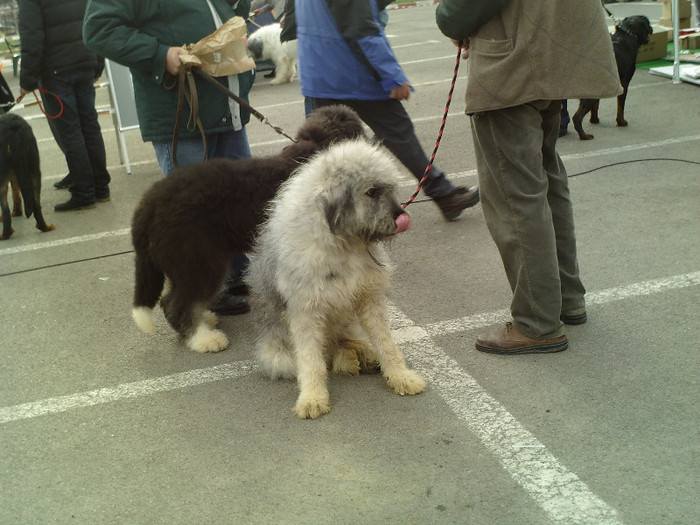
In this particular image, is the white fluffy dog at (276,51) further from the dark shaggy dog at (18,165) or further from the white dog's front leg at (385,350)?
the white dog's front leg at (385,350)

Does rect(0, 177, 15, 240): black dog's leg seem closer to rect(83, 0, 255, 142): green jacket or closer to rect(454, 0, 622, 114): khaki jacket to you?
rect(83, 0, 255, 142): green jacket

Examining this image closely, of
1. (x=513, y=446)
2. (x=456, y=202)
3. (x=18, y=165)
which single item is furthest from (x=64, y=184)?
(x=513, y=446)

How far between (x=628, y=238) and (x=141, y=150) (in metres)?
7.25

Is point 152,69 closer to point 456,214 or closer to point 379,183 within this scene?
point 379,183

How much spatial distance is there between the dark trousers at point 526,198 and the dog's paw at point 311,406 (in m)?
1.13

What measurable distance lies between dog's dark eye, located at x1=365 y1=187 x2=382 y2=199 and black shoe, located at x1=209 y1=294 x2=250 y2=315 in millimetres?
1941

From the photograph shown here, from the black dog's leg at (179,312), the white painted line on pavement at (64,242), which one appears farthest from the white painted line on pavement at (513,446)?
the white painted line on pavement at (64,242)

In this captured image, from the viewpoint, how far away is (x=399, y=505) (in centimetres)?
279

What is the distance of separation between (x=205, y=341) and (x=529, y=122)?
7.31ft

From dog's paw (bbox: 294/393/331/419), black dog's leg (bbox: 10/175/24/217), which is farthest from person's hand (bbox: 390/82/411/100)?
black dog's leg (bbox: 10/175/24/217)

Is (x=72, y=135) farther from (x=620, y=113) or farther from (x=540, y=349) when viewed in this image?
(x=620, y=113)

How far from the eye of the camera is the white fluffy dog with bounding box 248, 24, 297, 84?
44.3 feet

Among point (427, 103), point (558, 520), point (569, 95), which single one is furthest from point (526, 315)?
point (427, 103)

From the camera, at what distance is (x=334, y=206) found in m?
3.26
